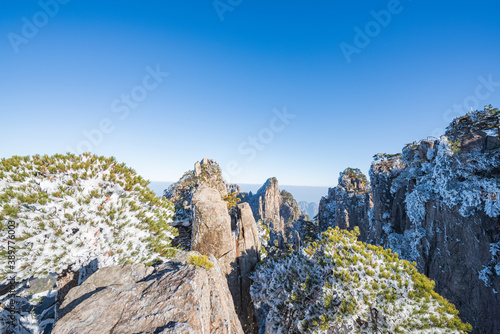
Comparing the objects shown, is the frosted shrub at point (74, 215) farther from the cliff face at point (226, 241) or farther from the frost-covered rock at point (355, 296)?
the frost-covered rock at point (355, 296)

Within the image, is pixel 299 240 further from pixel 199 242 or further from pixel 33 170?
pixel 33 170

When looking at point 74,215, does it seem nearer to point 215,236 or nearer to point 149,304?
point 149,304

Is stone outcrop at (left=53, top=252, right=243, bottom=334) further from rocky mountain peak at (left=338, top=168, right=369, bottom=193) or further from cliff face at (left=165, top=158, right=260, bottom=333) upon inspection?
rocky mountain peak at (left=338, top=168, right=369, bottom=193)

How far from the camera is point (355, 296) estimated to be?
6.62 metres

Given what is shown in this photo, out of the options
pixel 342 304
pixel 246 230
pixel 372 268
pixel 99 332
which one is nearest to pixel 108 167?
pixel 99 332

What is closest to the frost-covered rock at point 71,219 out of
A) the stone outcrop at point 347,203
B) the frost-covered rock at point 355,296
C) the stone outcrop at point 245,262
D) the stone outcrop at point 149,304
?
the stone outcrop at point 149,304

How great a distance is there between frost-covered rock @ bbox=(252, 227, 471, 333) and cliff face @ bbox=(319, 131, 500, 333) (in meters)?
15.4

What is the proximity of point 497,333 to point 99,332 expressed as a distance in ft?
82.0

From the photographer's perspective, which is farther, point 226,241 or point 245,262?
point 245,262

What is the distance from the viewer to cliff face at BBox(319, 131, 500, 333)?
14945 mm

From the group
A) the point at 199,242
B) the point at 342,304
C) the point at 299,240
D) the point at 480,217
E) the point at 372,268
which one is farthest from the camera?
the point at 299,240

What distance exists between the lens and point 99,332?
422cm

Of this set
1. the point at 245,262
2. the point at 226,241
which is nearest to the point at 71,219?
the point at 226,241

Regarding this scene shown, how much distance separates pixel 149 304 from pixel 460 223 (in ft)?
83.7
